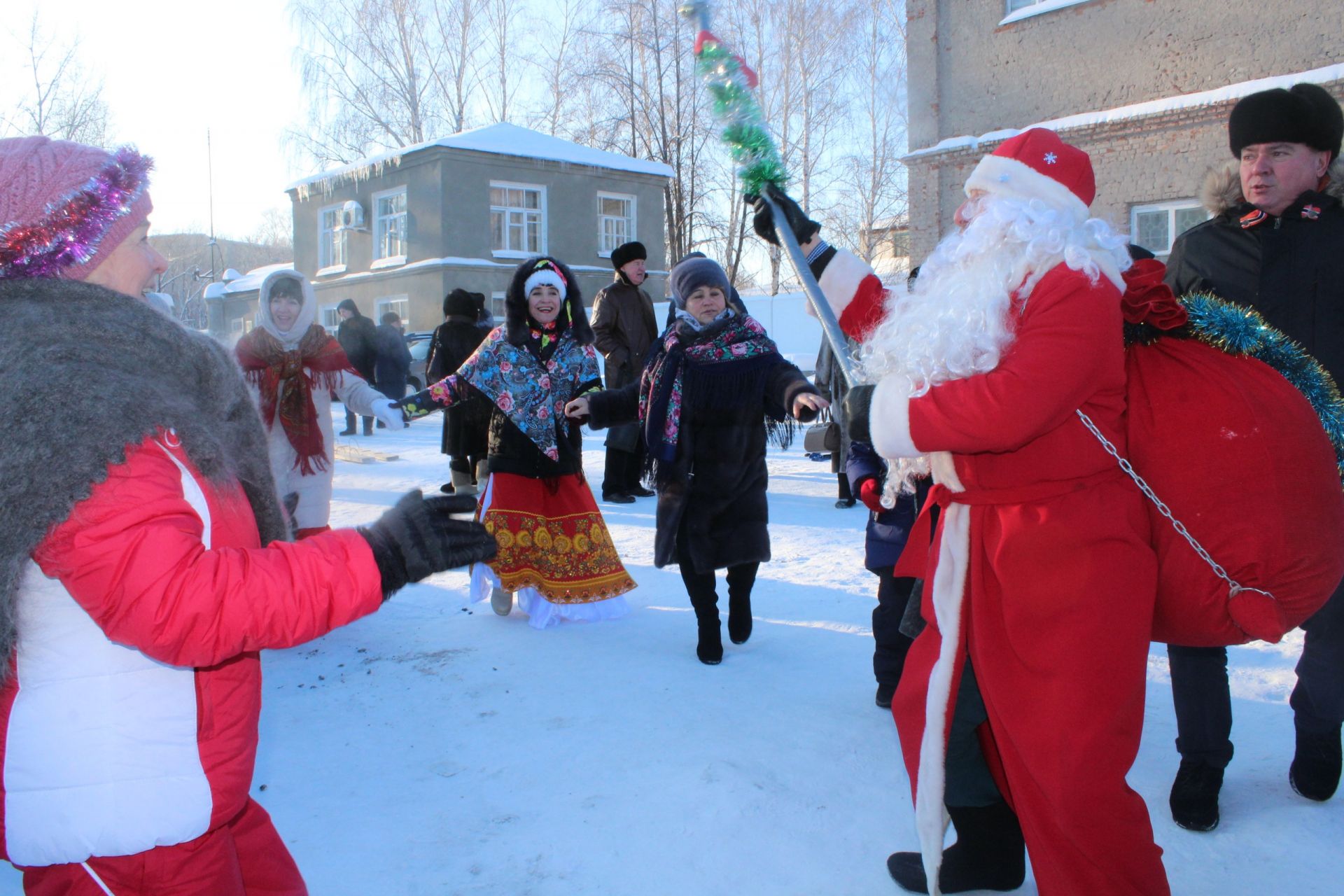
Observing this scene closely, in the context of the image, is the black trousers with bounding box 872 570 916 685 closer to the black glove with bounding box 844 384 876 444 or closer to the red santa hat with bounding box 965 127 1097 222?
the black glove with bounding box 844 384 876 444

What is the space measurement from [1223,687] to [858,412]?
1.43 m

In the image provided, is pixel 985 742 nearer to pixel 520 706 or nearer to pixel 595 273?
pixel 520 706

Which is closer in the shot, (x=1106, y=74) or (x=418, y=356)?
(x=1106, y=74)

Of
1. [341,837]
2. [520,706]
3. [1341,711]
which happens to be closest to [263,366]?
[520,706]

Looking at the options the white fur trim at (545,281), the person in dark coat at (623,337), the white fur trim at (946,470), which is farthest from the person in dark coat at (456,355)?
the white fur trim at (946,470)

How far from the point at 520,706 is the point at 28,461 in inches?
98.1

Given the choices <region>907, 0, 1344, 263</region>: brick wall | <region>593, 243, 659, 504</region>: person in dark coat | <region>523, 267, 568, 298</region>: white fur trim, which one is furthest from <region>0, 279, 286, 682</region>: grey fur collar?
<region>907, 0, 1344, 263</region>: brick wall

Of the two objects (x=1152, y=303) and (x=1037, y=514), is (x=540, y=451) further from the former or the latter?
(x=1152, y=303)

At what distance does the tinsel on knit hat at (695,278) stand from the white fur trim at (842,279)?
1546 mm

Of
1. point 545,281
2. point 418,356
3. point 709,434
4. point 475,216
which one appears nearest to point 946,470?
point 709,434

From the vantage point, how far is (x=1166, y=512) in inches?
70.9

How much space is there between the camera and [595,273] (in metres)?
23.4

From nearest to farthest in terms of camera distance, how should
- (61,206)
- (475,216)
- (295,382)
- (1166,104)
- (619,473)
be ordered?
(61,206), (295,382), (619,473), (1166,104), (475,216)

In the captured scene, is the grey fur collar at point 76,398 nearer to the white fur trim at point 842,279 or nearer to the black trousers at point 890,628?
the white fur trim at point 842,279
